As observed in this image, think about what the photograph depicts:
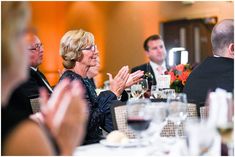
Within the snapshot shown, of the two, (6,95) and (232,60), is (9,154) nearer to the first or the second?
(6,95)

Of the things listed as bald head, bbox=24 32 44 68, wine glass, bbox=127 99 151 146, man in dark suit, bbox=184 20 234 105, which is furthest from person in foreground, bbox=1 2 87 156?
bald head, bbox=24 32 44 68

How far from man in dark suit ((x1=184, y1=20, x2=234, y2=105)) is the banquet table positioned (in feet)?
2.22

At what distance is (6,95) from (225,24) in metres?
1.92

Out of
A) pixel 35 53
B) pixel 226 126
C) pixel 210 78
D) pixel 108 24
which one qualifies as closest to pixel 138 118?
pixel 226 126

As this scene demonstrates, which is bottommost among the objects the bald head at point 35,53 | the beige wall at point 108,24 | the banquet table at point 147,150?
the banquet table at point 147,150

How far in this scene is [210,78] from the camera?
2846mm

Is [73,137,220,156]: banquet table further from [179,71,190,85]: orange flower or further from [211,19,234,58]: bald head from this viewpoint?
[179,71,190,85]: orange flower

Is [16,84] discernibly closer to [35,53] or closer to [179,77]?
[179,77]

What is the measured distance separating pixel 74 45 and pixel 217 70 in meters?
1.16

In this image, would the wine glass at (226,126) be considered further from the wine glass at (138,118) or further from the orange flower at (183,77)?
the orange flower at (183,77)

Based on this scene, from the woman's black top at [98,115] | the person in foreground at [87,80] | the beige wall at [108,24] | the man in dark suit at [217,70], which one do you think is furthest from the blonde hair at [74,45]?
the beige wall at [108,24]

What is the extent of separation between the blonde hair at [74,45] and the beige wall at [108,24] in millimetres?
5742

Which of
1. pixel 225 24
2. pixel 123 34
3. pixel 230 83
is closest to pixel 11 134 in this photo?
pixel 230 83

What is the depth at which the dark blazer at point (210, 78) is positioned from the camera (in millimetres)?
2779
